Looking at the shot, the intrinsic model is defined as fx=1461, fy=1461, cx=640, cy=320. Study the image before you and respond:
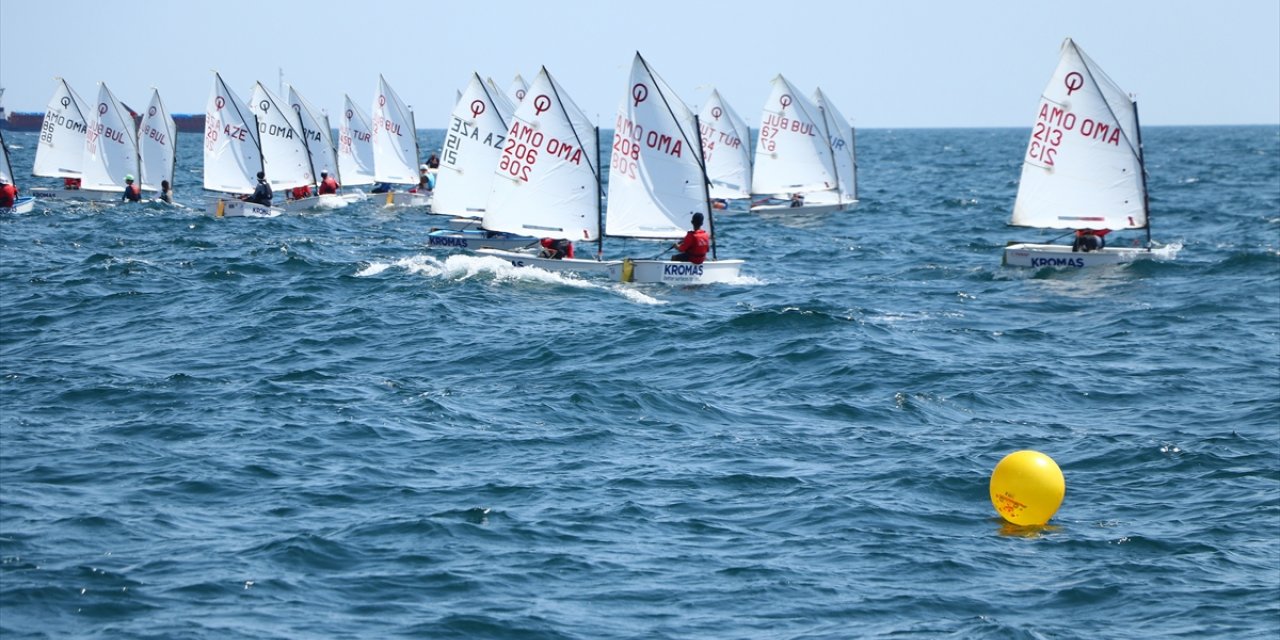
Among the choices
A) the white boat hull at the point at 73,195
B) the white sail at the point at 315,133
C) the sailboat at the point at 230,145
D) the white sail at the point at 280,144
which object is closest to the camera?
the sailboat at the point at 230,145

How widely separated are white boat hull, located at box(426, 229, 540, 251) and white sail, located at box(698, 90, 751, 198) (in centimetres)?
1969

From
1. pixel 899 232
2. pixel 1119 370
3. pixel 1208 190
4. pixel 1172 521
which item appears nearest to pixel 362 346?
pixel 1119 370

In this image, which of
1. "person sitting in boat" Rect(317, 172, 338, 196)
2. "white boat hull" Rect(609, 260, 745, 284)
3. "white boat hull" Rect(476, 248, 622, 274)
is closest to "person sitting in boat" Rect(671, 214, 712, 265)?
"white boat hull" Rect(609, 260, 745, 284)

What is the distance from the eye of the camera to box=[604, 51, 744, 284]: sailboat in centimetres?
3541

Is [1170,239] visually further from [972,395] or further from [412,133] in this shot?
[412,133]

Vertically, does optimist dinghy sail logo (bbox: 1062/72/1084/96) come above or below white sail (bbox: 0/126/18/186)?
above

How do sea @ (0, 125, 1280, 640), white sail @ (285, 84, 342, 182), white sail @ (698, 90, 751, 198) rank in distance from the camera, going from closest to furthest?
1. sea @ (0, 125, 1280, 640)
2. white sail @ (698, 90, 751, 198)
3. white sail @ (285, 84, 342, 182)

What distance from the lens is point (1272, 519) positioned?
16906 mm

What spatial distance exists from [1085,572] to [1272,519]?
3.33 metres

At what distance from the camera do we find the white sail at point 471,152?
43.4 meters

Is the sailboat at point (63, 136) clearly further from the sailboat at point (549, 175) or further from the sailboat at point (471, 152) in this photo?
the sailboat at point (549, 175)

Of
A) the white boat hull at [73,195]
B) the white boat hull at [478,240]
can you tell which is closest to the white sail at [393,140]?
the white boat hull at [73,195]

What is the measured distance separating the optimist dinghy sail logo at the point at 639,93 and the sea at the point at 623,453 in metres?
4.82

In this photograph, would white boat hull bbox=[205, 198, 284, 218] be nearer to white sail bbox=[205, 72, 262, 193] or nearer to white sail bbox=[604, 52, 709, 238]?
white sail bbox=[205, 72, 262, 193]
